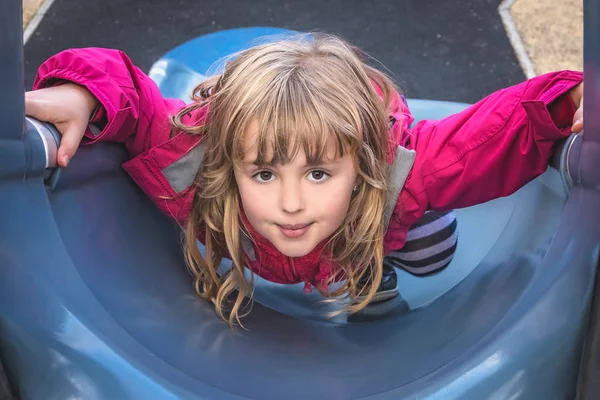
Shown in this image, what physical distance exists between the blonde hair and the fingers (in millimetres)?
140

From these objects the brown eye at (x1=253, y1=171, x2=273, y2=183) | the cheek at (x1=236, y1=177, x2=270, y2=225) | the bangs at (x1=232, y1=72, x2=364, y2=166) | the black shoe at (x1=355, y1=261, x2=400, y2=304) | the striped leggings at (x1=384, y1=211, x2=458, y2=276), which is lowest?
the black shoe at (x1=355, y1=261, x2=400, y2=304)

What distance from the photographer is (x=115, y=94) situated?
2.69 feet

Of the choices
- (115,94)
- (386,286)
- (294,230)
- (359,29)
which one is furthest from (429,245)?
(359,29)

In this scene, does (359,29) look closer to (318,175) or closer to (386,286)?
(386,286)

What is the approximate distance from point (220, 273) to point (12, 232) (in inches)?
16.7

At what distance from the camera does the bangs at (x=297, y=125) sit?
73cm

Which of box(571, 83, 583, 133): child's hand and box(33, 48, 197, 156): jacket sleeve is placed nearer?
box(571, 83, 583, 133): child's hand

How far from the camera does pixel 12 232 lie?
0.64 meters

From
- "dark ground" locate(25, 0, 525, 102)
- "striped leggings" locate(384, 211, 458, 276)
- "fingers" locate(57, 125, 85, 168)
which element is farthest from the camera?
"dark ground" locate(25, 0, 525, 102)

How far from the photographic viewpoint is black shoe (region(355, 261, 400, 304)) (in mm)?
1034

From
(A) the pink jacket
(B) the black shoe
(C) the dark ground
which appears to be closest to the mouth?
(A) the pink jacket

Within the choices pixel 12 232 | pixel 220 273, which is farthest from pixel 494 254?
pixel 12 232

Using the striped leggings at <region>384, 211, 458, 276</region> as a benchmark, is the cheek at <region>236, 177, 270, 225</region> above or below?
above

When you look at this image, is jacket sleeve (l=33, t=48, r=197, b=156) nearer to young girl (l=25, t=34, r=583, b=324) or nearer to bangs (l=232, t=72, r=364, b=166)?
young girl (l=25, t=34, r=583, b=324)
